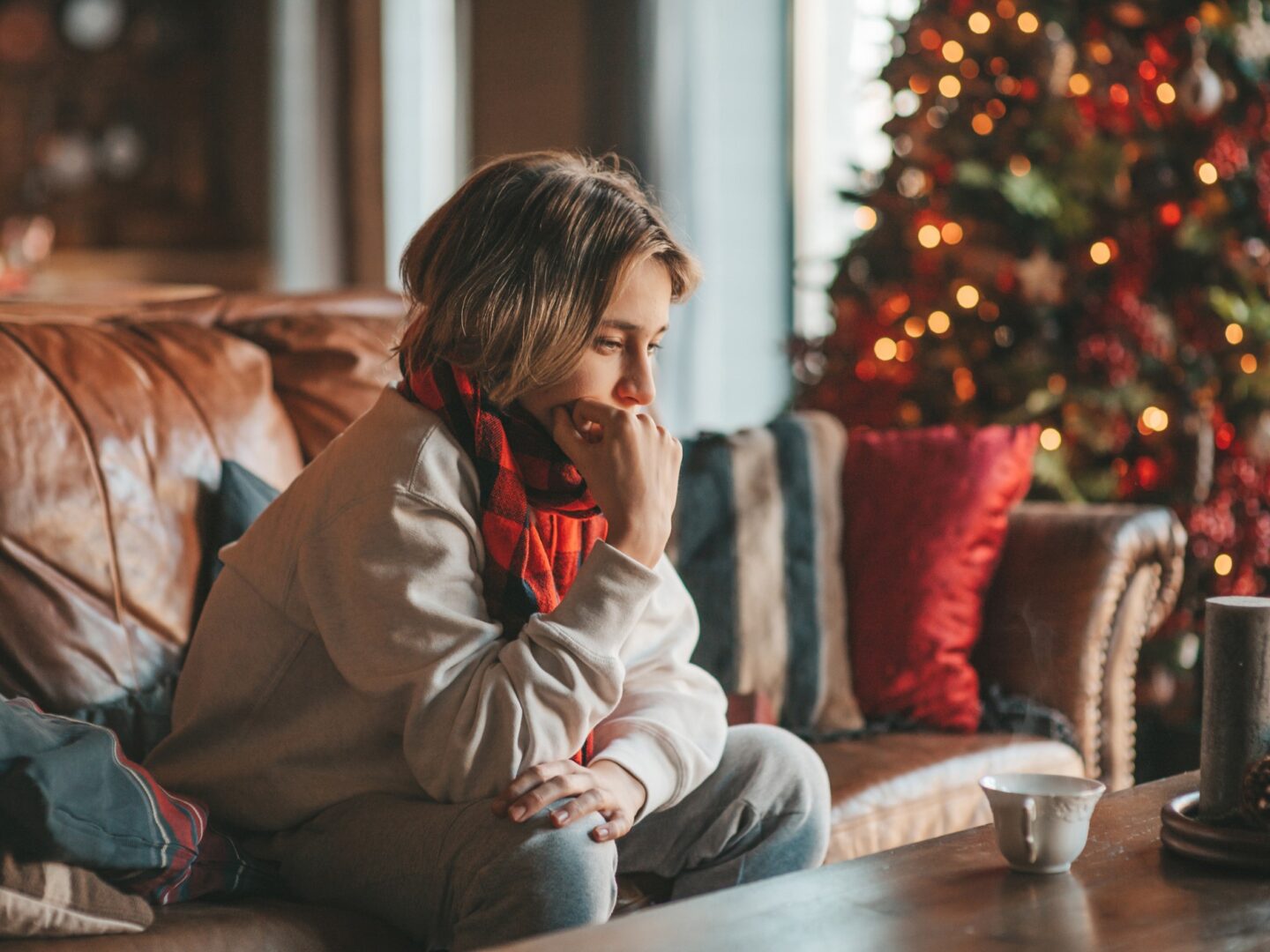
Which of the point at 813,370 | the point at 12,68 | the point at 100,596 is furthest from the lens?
the point at 12,68

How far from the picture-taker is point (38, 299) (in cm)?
197

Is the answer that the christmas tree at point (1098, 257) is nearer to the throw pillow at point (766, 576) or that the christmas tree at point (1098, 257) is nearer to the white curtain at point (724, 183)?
the throw pillow at point (766, 576)

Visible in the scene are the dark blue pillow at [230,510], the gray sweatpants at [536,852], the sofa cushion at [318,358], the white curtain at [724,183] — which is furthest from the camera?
the white curtain at [724,183]

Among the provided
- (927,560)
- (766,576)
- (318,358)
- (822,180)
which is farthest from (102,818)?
(822,180)

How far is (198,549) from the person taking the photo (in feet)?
5.62

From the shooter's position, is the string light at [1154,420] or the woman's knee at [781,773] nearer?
the woman's knee at [781,773]

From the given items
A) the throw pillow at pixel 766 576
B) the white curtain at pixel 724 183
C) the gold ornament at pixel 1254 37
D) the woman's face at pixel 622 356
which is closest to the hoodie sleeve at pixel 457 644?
the woman's face at pixel 622 356

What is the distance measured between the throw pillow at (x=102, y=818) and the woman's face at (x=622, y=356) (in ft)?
1.65

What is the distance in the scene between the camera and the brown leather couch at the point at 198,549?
61.3 inches


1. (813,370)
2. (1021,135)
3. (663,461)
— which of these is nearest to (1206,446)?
(1021,135)

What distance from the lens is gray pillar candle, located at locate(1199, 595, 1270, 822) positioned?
1.15 metres

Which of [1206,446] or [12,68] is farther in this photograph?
[12,68]

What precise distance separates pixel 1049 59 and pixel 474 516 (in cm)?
177

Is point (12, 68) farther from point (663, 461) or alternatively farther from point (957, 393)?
point (663, 461)
